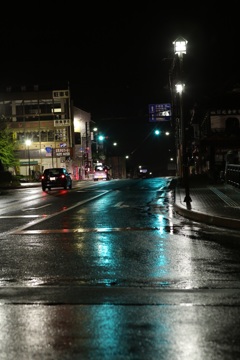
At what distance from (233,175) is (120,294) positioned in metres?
→ 20.4

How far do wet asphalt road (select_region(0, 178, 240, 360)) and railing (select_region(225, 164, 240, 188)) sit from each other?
1203 centimetres

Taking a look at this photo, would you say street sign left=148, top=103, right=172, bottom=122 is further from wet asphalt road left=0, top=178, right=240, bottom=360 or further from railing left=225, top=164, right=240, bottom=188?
wet asphalt road left=0, top=178, right=240, bottom=360

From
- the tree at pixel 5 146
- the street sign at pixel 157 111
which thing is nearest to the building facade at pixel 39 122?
the tree at pixel 5 146

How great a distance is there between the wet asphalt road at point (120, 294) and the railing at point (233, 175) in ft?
39.5

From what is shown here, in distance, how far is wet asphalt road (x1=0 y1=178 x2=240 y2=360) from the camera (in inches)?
172

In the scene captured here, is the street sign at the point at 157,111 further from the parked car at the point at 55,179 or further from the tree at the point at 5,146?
the parked car at the point at 55,179

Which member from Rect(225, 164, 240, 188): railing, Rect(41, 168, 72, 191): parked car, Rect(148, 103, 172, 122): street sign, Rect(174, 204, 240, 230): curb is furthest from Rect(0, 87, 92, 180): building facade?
Rect(174, 204, 240, 230): curb

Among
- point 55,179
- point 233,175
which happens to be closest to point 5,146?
point 55,179

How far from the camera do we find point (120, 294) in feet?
20.3

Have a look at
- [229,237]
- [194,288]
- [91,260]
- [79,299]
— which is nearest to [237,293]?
[194,288]

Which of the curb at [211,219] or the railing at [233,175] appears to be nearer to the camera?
the curb at [211,219]

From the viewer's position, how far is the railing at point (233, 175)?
23672 millimetres

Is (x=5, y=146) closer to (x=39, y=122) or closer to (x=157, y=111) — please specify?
(x=157, y=111)

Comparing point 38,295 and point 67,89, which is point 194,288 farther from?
point 67,89
